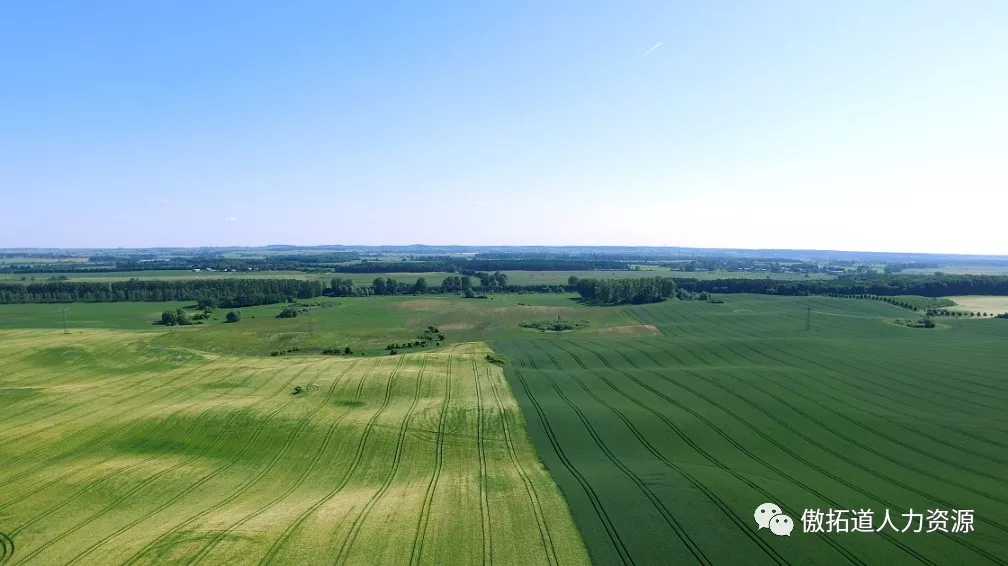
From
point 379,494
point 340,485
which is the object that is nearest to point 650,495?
point 379,494

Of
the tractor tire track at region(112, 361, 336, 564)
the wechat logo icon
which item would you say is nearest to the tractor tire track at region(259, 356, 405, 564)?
the tractor tire track at region(112, 361, 336, 564)

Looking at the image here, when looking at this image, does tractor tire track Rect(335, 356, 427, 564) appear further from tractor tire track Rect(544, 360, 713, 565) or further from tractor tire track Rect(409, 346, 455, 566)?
tractor tire track Rect(544, 360, 713, 565)

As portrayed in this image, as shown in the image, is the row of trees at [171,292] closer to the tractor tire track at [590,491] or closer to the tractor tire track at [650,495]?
the tractor tire track at [590,491]

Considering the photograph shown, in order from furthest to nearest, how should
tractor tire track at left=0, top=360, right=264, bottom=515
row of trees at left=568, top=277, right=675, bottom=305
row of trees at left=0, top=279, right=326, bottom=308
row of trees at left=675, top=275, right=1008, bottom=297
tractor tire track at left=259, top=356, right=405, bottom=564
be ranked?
row of trees at left=675, top=275, right=1008, bottom=297 < row of trees at left=568, top=277, right=675, bottom=305 < row of trees at left=0, top=279, right=326, bottom=308 < tractor tire track at left=0, top=360, right=264, bottom=515 < tractor tire track at left=259, top=356, right=405, bottom=564

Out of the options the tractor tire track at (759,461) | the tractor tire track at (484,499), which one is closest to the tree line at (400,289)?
the tractor tire track at (759,461)

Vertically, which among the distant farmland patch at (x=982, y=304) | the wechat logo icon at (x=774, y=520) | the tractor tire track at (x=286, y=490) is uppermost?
the wechat logo icon at (x=774, y=520)

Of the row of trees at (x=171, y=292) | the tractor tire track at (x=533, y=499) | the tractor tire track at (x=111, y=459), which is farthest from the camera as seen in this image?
the row of trees at (x=171, y=292)
